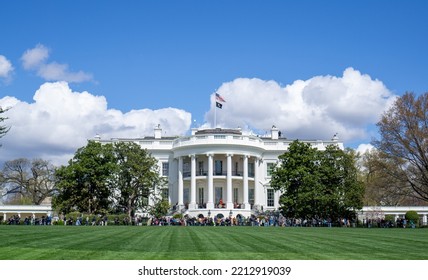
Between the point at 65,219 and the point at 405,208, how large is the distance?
4951 cm

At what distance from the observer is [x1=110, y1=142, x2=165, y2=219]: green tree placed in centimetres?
6128

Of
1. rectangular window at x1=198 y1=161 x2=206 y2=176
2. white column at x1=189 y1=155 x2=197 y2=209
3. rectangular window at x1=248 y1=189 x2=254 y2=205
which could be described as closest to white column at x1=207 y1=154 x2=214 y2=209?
white column at x1=189 y1=155 x2=197 y2=209

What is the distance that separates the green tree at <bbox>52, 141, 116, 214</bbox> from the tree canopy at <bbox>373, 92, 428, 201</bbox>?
29.7 metres

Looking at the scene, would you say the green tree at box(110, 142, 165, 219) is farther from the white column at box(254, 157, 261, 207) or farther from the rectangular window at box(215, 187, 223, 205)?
the white column at box(254, 157, 261, 207)

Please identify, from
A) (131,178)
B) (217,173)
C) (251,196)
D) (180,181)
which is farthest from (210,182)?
(131,178)

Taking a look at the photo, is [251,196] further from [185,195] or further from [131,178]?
[131,178]

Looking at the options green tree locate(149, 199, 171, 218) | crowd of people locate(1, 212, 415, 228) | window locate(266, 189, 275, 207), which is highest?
window locate(266, 189, 275, 207)

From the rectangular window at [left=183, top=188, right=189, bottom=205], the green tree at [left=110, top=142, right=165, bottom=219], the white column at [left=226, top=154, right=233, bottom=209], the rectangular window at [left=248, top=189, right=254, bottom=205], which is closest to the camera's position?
the green tree at [left=110, top=142, right=165, bottom=219]

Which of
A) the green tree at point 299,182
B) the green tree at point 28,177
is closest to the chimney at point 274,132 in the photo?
the green tree at point 299,182

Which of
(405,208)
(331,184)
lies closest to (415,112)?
(331,184)
